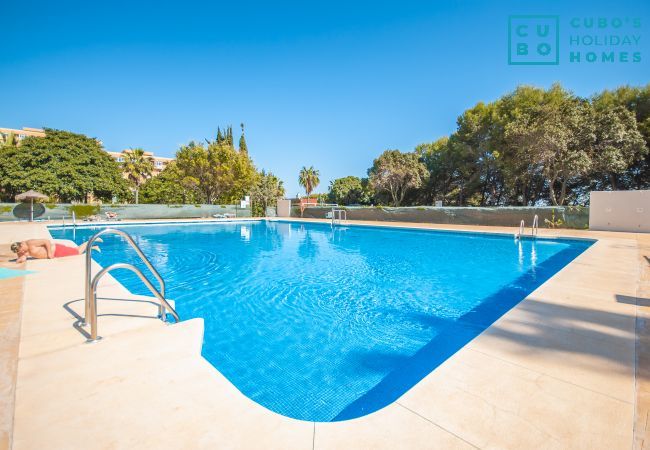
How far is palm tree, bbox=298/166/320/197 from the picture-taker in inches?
1777

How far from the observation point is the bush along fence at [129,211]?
17984 millimetres

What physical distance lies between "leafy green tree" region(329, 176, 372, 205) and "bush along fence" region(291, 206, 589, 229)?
14.7 metres

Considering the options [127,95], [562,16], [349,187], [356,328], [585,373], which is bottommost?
[356,328]

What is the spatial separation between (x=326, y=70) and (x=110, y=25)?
13217 mm

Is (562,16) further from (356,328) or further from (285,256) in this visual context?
(356,328)

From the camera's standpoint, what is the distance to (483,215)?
54.8 ft

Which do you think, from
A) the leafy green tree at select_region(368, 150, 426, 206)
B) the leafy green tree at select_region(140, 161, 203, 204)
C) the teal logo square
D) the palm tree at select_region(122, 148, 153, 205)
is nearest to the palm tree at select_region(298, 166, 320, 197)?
the leafy green tree at select_region(140, 161, 203, 204)

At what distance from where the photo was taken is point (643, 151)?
57.2 feet

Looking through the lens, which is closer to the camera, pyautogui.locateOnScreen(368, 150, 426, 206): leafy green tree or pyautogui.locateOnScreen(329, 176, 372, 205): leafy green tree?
pyautogui.locateOnScreen(368, 150, 426, 206): leafy green tree

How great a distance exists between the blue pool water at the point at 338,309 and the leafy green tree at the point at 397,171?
18775mm

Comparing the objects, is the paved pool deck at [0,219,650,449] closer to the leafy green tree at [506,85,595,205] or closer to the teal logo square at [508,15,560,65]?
the teal logo square at [508,15,560,65]

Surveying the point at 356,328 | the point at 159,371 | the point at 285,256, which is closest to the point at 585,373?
the point at 356,328

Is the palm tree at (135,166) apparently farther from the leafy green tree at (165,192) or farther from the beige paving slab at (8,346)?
the beige paving slab at (8,346)

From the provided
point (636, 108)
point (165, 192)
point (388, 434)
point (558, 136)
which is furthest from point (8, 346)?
point (165, 192)
